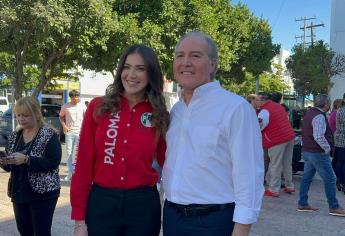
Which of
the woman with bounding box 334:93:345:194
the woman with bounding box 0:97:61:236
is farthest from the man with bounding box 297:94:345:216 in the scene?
the woman with bounding box 0:97:61:236

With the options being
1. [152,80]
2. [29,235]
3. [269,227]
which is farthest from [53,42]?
[152,80]

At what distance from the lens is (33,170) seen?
375cm

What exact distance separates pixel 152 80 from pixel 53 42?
9042 mm

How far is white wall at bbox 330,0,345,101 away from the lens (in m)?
40.0

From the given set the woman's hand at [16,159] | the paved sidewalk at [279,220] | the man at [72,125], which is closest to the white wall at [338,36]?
the paved sidewalk at [279,220]

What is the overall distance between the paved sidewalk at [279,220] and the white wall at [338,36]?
34.0 m

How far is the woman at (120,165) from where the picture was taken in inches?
103

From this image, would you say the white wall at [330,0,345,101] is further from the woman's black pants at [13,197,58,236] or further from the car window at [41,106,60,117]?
the woman's black pants at [13,197,58,236]

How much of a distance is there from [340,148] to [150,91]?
715cm

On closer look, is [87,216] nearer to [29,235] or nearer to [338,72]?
[29,235]

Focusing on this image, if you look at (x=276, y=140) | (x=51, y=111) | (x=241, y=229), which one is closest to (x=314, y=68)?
(x=51, y=111)

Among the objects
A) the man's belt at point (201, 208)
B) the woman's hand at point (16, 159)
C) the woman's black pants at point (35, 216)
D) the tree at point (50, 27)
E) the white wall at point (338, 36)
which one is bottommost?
the woman's black pants at point (35, 216)

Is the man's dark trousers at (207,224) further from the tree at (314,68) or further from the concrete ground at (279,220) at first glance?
the tree at (314,68)

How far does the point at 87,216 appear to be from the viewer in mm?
2650
